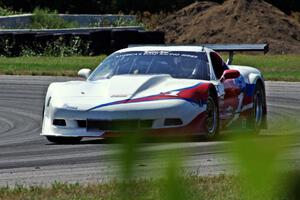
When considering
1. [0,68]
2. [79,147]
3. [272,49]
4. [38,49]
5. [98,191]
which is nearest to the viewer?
[98,191]

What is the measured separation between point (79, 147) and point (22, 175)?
8.98 ft

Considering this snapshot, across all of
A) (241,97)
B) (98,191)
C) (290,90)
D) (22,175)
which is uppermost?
(98,191)

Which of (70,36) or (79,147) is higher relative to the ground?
(79,147)

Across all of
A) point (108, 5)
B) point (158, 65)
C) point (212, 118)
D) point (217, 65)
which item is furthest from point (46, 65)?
point (108, 5)

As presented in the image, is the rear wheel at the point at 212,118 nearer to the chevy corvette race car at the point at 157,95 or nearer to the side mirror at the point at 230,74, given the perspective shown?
the chevy corvette race car at the point at 157,95

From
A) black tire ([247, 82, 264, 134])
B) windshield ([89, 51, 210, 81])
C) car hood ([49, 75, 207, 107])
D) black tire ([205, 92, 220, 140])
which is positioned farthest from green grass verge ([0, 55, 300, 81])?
car hood ([49, 75, 207, 107])

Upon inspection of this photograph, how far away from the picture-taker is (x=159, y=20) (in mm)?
48250

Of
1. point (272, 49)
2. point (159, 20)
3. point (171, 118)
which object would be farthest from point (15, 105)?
point (159, 20)

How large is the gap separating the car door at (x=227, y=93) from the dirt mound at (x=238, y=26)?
26.8m

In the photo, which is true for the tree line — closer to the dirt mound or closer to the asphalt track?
the dirt mound

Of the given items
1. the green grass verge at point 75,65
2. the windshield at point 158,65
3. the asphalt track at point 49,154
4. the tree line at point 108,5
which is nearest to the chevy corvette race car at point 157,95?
the windshield at point 158,65

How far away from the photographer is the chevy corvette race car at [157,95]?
1123 cm

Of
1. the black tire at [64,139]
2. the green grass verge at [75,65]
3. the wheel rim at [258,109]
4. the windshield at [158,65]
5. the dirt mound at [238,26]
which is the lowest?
the dirt mound at [238,26]

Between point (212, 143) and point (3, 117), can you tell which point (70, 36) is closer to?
point (3, 117)
